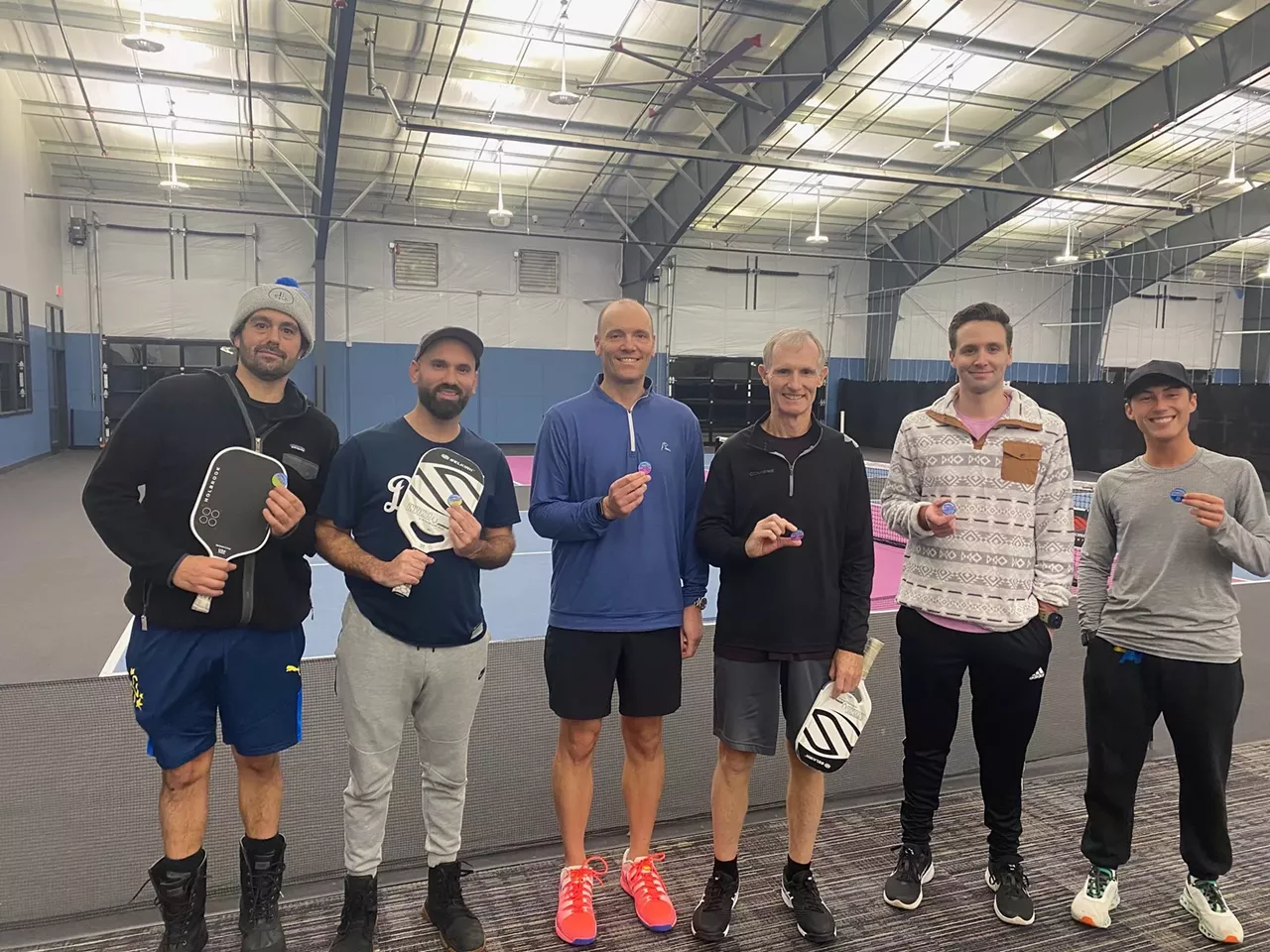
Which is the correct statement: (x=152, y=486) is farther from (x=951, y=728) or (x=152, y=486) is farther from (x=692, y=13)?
(x=692, y=13)

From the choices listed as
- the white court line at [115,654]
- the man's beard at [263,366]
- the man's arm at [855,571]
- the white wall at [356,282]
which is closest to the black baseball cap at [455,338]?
the man's beard at [263,366]

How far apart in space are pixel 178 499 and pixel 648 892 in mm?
1678

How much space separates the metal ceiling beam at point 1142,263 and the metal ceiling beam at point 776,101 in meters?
9.43

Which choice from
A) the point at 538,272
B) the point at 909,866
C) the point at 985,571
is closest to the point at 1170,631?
the point at 985,571

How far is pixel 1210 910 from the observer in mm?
2387

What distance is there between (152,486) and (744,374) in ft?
62.0

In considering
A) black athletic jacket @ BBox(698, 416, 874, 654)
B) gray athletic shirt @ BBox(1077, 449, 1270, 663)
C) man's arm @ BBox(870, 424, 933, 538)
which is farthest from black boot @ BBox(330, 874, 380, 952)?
gray athletic shirt @ BBox(1077, 449, 1270, 663)

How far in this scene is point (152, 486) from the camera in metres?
2.05

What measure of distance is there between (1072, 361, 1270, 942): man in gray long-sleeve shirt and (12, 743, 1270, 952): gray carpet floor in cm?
11

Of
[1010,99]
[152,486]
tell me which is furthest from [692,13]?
[152,486]

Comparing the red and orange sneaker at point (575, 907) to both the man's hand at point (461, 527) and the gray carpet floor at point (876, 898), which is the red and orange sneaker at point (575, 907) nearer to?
the gray carpet floor at point (876, 898)

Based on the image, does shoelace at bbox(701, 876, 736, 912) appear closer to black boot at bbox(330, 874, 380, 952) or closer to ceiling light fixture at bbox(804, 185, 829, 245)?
black boot at bbox(330, 874, 380, 952)

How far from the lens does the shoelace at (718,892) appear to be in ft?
7.79

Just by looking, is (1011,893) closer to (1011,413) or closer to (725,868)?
(725,868)
